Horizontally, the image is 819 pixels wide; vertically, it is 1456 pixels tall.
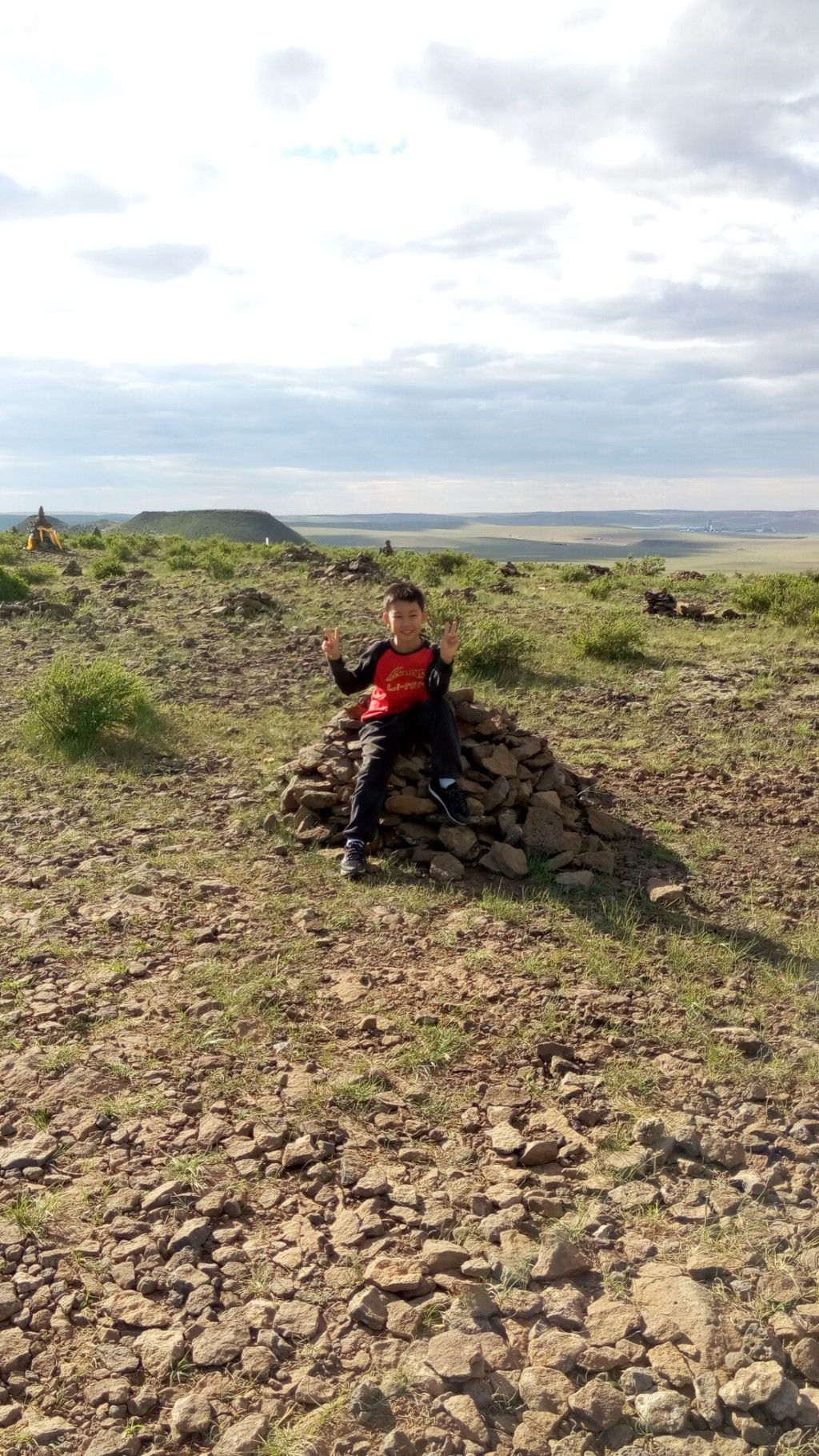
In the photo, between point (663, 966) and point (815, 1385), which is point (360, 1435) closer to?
point (815, 1385)

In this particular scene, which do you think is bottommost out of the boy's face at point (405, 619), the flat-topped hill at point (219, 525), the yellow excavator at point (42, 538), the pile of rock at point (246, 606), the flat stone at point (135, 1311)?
the flat stone at point (135, 1311)

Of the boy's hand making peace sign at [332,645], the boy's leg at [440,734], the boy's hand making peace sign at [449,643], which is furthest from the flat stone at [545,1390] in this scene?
the boy's hand making peace sign at [332,645]

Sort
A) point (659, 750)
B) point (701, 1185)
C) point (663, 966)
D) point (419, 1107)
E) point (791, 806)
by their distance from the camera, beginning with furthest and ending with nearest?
point (659, 750) < point (791, 806) < point (663, 966) < point (419, 1107) < point (701, 1185)

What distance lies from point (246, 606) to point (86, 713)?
6.14 meters

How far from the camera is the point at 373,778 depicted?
5.52 meters

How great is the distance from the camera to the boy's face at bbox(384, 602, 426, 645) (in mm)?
5574

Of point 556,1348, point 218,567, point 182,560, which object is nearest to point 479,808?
point 556,1348

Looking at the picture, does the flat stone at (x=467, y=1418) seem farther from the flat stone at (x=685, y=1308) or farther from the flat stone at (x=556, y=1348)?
the flat stone at (x=685, y=1308)

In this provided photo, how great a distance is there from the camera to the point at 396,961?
4.49 metres

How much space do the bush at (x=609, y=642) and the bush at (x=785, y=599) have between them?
3.71 meters

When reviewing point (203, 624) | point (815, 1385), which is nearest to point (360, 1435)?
point (815, 1385)

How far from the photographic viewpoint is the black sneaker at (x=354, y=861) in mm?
5344

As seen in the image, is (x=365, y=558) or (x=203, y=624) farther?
(x=365, y=558)

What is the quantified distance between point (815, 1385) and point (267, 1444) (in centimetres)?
127
